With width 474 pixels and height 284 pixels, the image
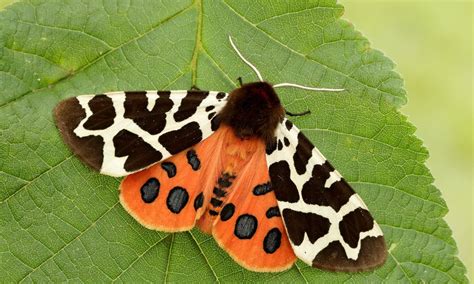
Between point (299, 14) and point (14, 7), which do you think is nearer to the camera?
point (14, 7)

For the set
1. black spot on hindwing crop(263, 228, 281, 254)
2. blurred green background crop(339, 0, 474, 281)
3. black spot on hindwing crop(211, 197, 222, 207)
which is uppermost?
black spot on hindwing crop(211, 197, 222, 207)

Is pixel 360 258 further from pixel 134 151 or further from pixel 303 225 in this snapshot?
pixel 134 151

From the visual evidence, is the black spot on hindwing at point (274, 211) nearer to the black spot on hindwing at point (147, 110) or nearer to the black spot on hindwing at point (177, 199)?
the black spot on hindwing at point (177, 199)

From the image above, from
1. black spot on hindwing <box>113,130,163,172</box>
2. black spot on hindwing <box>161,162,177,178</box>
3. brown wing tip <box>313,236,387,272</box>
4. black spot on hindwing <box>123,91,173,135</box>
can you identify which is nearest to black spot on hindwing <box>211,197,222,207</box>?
black spot on hindwing <box>161,162,177,178</box>

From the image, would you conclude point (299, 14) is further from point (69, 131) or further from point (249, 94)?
point (69, 131)

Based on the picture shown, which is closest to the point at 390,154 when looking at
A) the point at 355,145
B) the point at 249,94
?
the point at 355,145

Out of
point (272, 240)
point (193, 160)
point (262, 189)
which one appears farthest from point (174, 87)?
point (272, 240)

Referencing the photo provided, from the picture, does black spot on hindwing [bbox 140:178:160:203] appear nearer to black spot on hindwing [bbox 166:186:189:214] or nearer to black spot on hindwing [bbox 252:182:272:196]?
black spot on hindwing [bbox 166:186:189:214]
